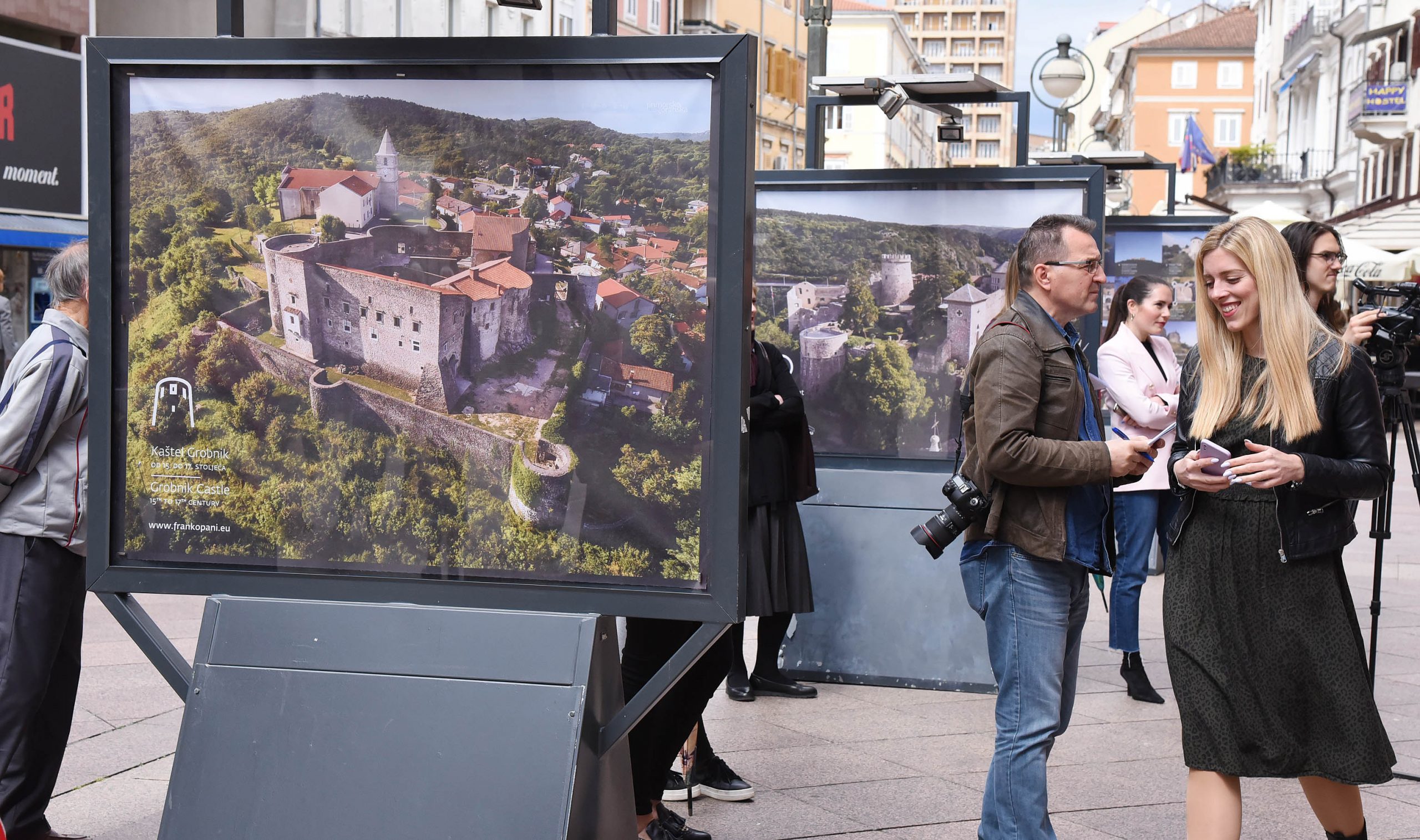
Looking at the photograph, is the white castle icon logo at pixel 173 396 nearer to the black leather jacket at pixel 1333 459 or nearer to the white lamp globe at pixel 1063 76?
the black leather jacket at pixel 1333 459

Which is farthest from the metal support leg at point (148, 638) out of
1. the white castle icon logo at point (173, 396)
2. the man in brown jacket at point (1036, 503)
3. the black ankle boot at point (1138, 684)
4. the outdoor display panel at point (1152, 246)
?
the outdoor display panel at point (1152, 246)

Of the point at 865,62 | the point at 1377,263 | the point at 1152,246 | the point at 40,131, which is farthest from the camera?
the point at 865,62

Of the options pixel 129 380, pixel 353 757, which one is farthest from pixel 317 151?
pixel 353 757

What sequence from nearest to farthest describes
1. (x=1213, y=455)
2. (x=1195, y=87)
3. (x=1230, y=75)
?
(x=1213, y=455) < (x=1230, y=75) < (x=1195, y=87)

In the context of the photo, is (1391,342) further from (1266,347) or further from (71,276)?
(71,276)

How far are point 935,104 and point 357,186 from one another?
16.2ft

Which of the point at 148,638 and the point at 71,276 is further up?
the point at 71,276

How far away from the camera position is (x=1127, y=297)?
22.3 ft

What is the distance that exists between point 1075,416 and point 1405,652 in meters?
5.15

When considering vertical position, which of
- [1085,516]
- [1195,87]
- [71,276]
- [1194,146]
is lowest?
[1085,516]

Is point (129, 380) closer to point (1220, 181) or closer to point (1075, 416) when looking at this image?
point (1075, 416)

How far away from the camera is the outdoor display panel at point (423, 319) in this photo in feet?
10.3

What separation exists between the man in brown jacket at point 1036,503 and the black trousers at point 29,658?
8.66 feet

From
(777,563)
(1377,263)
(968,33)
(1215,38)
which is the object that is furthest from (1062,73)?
(968,33)
